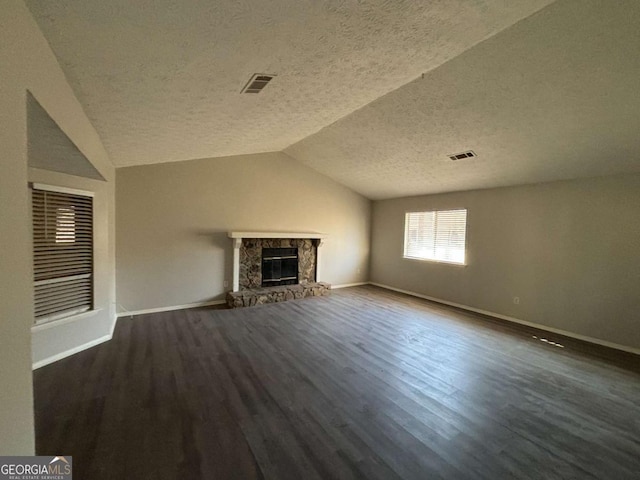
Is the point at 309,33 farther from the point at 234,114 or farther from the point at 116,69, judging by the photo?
the point at 234,114

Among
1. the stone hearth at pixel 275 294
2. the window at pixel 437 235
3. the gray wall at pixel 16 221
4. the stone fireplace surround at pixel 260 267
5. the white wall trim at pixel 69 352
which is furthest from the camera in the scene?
the window at pixel 437 235

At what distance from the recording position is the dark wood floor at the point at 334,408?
1752 mm

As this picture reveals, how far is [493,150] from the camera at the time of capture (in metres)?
3.77

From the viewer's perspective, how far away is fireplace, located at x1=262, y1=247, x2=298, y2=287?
5.84m

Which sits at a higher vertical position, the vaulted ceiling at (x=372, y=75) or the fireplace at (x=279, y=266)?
the vaulted ceiling at (x=372, y=75)

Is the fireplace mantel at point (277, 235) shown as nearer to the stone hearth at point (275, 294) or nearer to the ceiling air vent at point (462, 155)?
the stone hearth at point (275, 294)

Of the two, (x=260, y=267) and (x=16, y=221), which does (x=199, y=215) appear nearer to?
(x=260, y=267)

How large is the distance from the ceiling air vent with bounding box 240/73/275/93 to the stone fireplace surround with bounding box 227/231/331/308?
3.22 m

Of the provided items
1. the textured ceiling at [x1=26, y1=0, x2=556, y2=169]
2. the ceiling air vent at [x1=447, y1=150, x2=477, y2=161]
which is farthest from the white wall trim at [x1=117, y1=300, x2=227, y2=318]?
the ceiling air vent at [x1=447, y1=150, x2=477, y2=161]

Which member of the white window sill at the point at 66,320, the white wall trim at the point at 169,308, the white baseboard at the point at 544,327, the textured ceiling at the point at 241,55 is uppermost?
the textured ceiling at the point at 241,55

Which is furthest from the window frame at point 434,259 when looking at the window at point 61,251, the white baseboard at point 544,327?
the window at point 61,251

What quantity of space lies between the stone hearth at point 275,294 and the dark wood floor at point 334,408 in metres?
1.25

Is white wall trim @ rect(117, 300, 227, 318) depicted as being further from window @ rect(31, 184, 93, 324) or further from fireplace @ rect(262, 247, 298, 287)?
window @ rect(31, 184, 93, 324)

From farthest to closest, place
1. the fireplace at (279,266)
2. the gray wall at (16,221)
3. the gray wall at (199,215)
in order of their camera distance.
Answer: the fireplace at (279,266) < the gray wall at (199,215) < the gray wall at (16,221)
